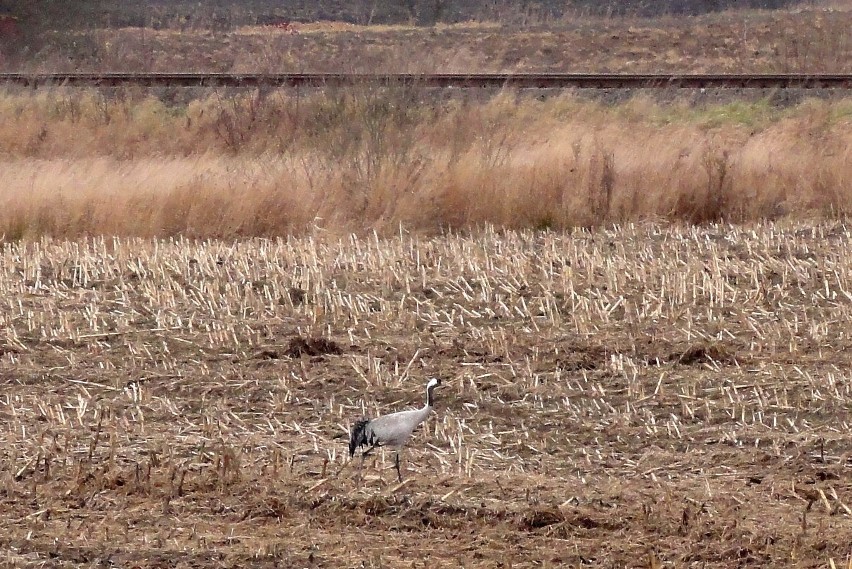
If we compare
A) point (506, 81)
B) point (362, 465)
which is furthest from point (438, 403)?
point (506, 81)

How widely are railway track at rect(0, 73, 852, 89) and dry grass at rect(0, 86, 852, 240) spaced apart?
38.6 inches

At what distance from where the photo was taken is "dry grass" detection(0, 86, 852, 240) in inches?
465

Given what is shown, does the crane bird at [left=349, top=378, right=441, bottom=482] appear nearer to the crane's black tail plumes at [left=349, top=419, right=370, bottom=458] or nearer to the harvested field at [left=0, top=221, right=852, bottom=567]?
the crane's black tail plumes at [left=349, top=419, right=370, bottom=458]

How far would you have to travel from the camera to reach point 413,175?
12.3 m

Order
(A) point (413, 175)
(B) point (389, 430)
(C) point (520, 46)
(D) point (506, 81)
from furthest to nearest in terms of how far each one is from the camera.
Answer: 1. (C) point (520, 46)
2. (D) point (506, 81)
3. (A) point (413, 175)
4. (B) point (389, 430)

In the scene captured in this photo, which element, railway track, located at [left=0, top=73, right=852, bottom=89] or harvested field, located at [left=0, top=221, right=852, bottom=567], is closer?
harvested field, located at [left=0, top=221, right=852, bottom=567]

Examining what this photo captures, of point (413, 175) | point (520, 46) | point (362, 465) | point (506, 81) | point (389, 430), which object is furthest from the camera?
point (520, 46)

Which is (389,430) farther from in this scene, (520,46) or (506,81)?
(520,46)

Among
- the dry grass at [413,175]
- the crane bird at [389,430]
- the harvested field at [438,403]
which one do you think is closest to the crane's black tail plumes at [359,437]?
the crane bird at [389,430]

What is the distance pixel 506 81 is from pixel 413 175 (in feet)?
18.3

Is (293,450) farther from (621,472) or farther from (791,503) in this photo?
(791,503)

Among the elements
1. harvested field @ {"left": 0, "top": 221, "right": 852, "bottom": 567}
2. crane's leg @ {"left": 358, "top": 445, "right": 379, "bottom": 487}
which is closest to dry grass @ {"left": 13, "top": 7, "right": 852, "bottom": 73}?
harvested field @ {"left": 0, "top": 221, "right": 852, "bottom": 567}

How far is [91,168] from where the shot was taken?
541 inches

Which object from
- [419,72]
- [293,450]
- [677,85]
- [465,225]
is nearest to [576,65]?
[677,85]
